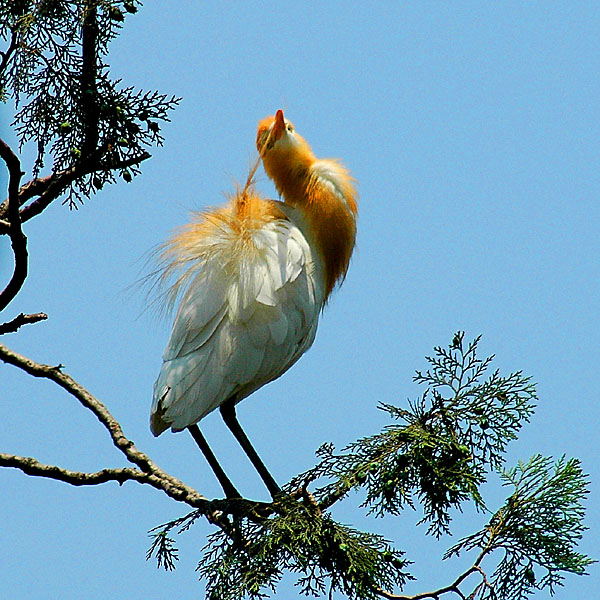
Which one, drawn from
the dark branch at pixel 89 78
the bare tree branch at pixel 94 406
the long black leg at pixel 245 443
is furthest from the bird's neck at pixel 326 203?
the dark branch at pixel 89 78

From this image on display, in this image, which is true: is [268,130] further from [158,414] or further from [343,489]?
[343,489]

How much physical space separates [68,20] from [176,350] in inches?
56.1

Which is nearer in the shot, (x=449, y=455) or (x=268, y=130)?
(x=449, y=455)

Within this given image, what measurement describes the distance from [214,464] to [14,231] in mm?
1383

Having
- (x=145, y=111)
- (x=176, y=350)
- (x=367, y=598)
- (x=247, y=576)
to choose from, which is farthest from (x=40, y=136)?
(x=367, y=598)

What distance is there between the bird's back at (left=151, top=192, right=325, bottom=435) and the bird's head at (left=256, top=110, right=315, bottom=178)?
31 centimetres

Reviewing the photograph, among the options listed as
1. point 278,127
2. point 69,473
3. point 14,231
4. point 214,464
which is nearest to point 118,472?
point 69,473

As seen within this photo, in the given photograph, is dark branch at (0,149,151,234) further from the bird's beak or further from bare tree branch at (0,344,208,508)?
the bird's beak

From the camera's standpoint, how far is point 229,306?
12.7 feet

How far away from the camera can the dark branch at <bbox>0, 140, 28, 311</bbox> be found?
2744 mm

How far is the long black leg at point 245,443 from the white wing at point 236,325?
9 cm

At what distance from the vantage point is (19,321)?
10.5 ft

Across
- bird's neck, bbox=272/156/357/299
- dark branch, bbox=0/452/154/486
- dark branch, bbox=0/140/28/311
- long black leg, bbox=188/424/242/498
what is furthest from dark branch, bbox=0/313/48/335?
bird's neck, bbox=272/156/357/299

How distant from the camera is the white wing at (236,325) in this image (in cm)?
370
